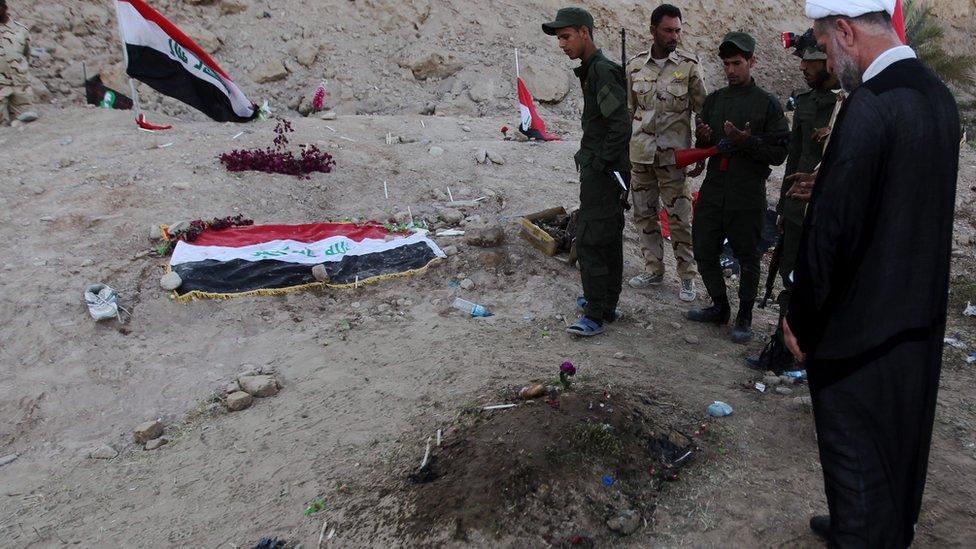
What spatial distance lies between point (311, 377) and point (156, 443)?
2.99 ft

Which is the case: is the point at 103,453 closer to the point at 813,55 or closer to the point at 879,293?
the point at 879,293

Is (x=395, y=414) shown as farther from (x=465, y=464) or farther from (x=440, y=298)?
(x=440, y=298)

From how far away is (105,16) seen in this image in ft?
36.8

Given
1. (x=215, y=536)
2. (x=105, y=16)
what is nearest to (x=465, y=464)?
(x=215, y=536)

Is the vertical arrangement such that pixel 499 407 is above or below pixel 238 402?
above

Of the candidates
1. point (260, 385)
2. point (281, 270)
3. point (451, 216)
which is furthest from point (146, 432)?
point (451, 216)

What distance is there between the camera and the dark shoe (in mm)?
2537

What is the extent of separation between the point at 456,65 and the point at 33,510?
420 inches

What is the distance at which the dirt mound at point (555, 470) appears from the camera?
2.63 meters

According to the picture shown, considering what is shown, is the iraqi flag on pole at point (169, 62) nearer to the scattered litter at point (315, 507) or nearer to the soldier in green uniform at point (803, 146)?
the scattered litter at point (315, 507)

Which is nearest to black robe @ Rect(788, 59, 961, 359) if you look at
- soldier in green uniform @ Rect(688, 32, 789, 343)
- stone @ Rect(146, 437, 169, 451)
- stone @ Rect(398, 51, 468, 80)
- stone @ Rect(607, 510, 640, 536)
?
stone @ Rect(607, 510, 640, 536)

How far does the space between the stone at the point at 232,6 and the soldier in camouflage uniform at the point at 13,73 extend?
3.88 meters

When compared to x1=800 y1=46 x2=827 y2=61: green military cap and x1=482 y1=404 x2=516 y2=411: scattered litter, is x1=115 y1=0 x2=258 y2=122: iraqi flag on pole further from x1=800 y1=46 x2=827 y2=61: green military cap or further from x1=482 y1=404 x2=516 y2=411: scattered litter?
x1=800 y1=46 x2=827 y2=61: green military cap

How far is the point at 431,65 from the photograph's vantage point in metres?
12.4
